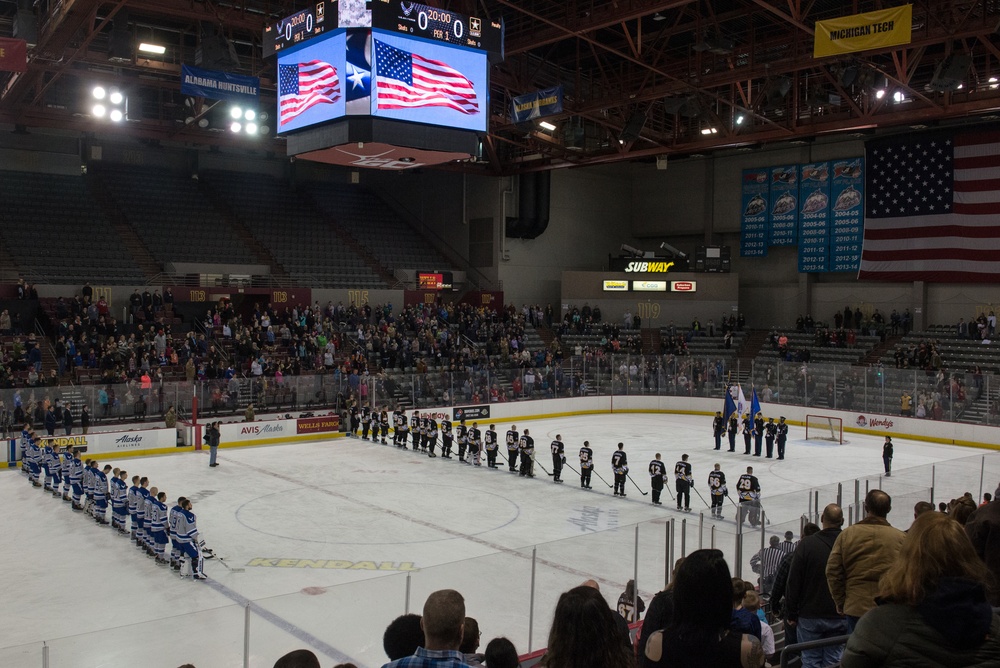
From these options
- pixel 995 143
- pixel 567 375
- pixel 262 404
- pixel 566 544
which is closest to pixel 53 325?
pixel 262 404

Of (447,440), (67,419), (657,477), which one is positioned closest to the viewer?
(657,477)

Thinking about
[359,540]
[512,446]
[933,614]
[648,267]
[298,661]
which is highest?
[648,267]

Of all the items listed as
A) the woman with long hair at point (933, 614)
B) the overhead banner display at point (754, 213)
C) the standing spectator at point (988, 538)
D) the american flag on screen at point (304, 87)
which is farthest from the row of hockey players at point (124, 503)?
the overhead banner display at point (754, 213)

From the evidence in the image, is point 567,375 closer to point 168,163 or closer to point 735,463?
point 735,463

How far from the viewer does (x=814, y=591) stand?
482 centimetres

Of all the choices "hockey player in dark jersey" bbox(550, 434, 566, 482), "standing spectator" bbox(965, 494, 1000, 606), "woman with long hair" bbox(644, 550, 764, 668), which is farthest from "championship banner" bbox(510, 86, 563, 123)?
"woman with long hair" bbox(644, 550, 764, 668)

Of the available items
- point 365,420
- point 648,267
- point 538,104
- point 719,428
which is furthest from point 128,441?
point 648,267

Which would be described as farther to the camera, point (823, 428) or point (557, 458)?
point (823, 428)

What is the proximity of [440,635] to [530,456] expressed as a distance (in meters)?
18.8

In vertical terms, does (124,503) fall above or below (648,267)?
below

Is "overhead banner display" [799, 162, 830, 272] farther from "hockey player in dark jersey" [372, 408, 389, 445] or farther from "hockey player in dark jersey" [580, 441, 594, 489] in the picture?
"hockey player in dark jersey" [580, 441, 594, 489]

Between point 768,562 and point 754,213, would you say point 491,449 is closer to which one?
point 768,562

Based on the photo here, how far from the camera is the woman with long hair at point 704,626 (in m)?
2.96

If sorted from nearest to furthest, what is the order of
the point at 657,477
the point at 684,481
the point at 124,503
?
the point at 124,503 < the point at 684,481 < the point at 657,477
